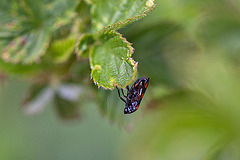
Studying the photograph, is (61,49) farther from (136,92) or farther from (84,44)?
(136,92)

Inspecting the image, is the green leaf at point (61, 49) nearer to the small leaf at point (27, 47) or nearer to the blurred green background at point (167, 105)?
the small leaf at point (27, 47)

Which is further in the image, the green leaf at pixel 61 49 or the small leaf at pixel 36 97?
the small leaf at pixel 36 97

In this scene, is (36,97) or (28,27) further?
(36,97)

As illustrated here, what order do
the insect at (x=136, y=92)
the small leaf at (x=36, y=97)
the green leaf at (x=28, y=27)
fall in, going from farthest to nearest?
the small leaf at (x=36, y=97)
the green leaf at (x=28, y=27)
the insect at (x=136, y=92)

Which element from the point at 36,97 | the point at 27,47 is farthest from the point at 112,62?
the point at 36,97

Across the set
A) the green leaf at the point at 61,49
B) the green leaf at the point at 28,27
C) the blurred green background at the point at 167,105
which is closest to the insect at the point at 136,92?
the blurred green background at the point at 167,105
